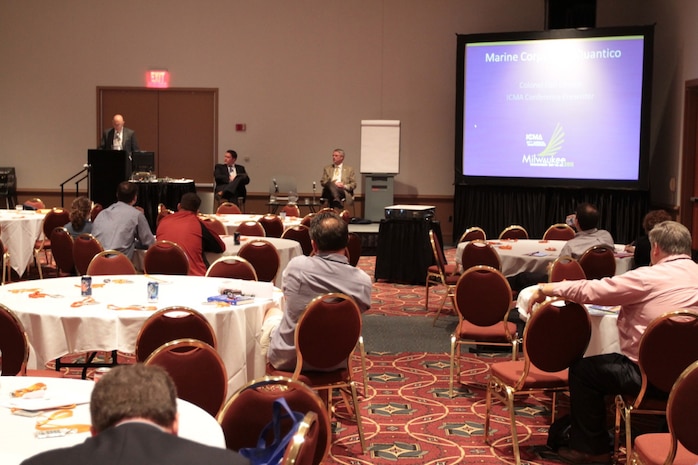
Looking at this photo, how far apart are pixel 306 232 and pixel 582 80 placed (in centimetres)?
667

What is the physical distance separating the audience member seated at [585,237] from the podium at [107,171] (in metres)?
6.98

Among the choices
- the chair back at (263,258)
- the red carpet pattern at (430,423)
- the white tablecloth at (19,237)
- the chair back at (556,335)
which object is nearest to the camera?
the chair back at (556,335)

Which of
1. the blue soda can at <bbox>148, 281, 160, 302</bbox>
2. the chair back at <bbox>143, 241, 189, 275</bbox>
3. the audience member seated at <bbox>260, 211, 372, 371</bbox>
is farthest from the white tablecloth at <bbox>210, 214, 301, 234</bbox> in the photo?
the audience member seated at <bbox>260, 211, 372, 371</bbox>

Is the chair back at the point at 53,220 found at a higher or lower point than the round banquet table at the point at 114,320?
higher

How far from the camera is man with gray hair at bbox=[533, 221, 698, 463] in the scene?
4.38m

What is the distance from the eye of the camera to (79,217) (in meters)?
8.55

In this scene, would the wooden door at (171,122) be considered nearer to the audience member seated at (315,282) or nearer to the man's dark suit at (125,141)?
the man's dark suit at (125,141)

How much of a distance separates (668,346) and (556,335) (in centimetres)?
61

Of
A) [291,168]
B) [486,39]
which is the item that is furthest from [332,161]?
[486,39]

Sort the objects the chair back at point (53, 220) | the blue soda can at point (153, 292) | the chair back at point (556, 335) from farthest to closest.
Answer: the chair back at point (53, 220)
the blue soda can at point (153, 292)
the chair back at point (556, 335)

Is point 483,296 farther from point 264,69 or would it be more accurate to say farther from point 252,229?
point 264,69

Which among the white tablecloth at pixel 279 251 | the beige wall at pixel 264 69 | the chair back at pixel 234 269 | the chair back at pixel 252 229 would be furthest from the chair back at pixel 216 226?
the beige wall at pixel 264 69

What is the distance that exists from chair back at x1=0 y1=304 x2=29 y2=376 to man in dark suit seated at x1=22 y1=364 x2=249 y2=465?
2.28 metres

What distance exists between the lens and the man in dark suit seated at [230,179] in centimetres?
1483
